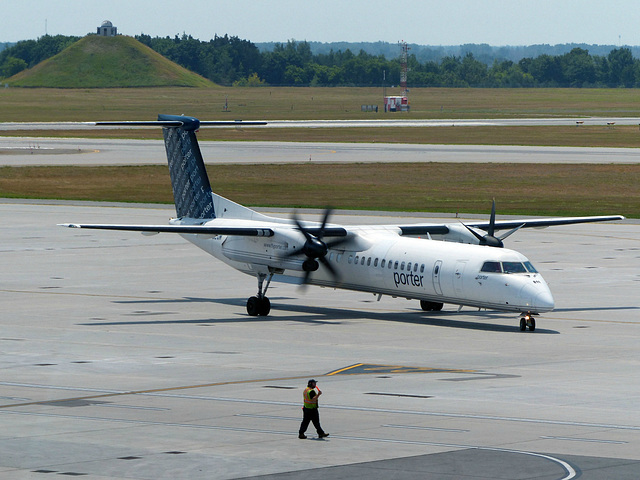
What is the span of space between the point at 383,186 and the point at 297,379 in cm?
6338

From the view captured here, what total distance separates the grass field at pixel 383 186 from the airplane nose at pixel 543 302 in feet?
125

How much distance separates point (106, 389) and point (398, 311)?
16.0 meters

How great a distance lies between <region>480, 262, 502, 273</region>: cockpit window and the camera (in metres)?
34.6

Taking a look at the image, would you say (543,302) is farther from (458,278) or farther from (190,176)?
(190,176)

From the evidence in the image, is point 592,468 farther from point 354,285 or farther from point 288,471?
point 354,285

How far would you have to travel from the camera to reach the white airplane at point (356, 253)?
3472 cm

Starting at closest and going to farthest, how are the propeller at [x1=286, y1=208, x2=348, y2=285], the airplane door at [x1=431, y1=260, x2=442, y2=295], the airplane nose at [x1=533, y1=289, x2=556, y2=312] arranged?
the airplane nose at [x1=533, y1=289, x2=556, y2=312] → the airplane door at [x1=431, y1=260, x2=442, y2=295] → the propeller at [x1=286, y1=208, x2=348, y2=285]

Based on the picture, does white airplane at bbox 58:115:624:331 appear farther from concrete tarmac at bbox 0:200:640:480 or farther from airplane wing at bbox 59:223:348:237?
concrete tarmac at bbox 0:200:640:480

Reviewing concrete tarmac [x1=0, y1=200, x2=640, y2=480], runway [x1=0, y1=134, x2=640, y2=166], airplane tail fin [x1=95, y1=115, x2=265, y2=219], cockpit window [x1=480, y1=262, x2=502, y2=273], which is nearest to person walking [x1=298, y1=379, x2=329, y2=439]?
concrete tarmac [x1=0, y1=200, x2=640, y2=480]

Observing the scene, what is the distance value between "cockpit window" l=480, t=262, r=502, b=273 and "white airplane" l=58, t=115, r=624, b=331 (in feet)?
0.10

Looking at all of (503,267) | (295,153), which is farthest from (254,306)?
(295,153)

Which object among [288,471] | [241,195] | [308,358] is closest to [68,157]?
[241,195]

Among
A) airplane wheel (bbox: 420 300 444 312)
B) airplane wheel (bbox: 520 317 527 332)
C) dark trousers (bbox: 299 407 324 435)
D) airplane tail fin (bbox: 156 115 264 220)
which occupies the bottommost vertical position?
airplane wheel (bbox: 420 300 444 312)

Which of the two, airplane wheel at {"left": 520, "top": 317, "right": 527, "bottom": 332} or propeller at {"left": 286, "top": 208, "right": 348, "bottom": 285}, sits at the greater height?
propeller at {"left": 286, "top": 208, "right": 348, "bottom": 285}
